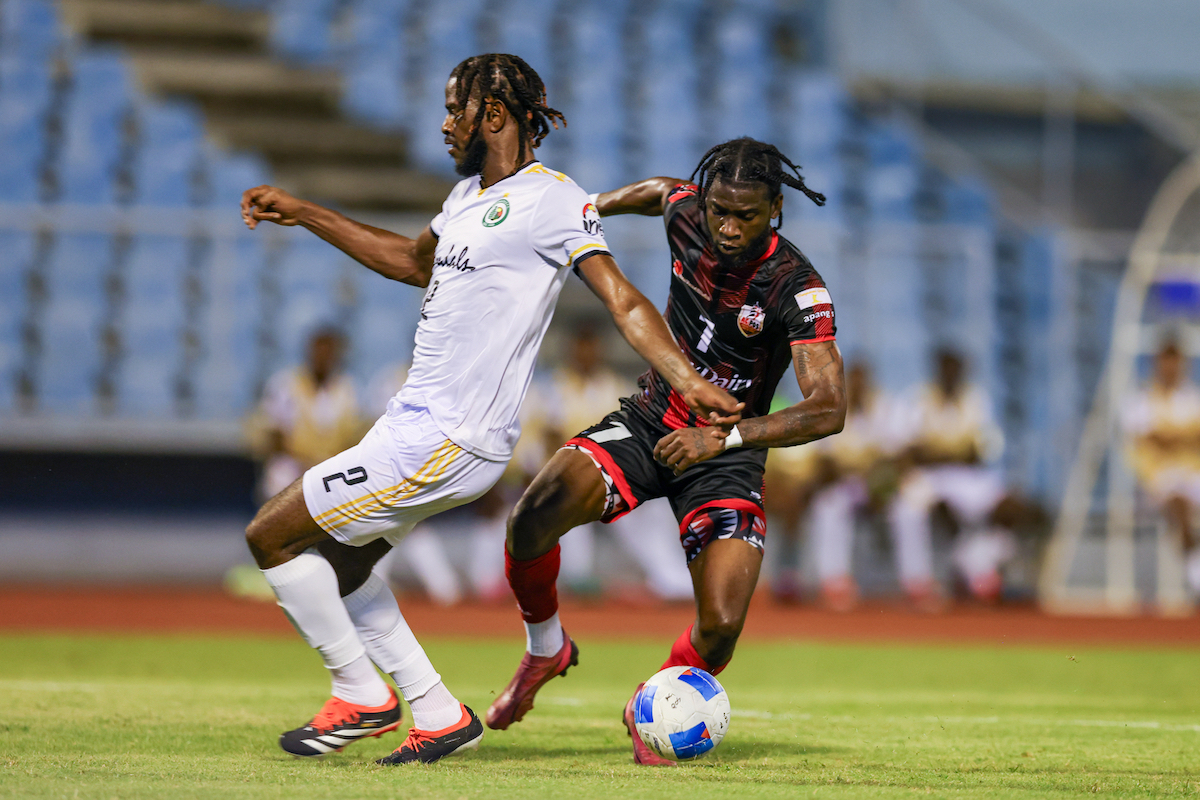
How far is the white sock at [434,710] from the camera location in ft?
16.2

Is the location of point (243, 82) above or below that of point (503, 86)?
above

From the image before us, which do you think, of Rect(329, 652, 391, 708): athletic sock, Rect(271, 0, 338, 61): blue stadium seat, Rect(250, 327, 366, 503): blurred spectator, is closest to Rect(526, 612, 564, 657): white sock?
Rect(329, 652, 391, 708): athletic sock

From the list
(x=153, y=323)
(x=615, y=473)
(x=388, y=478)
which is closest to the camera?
(x=388, y=478)

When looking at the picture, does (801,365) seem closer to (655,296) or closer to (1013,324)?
(655,296)

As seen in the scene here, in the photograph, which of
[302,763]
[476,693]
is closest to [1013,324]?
[476,693]

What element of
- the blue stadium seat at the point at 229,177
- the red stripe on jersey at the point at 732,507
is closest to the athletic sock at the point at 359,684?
the red stripe on jersey at the point at 732,507

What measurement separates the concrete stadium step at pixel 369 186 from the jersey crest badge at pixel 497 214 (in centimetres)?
1206

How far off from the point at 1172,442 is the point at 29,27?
1392 cm

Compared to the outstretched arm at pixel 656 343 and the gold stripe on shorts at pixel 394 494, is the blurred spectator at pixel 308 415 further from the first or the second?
the outstretched arm at pixel 656 343

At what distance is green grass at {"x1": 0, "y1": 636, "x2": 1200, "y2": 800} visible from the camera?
4.38 metres

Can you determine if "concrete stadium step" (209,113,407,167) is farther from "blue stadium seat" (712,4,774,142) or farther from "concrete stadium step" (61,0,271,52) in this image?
"blue stadium seat" (712,4,774,142)

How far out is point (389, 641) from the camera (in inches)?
198

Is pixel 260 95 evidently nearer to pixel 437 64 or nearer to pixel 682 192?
pixel 437 64

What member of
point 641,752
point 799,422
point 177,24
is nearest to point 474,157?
point 799,422
